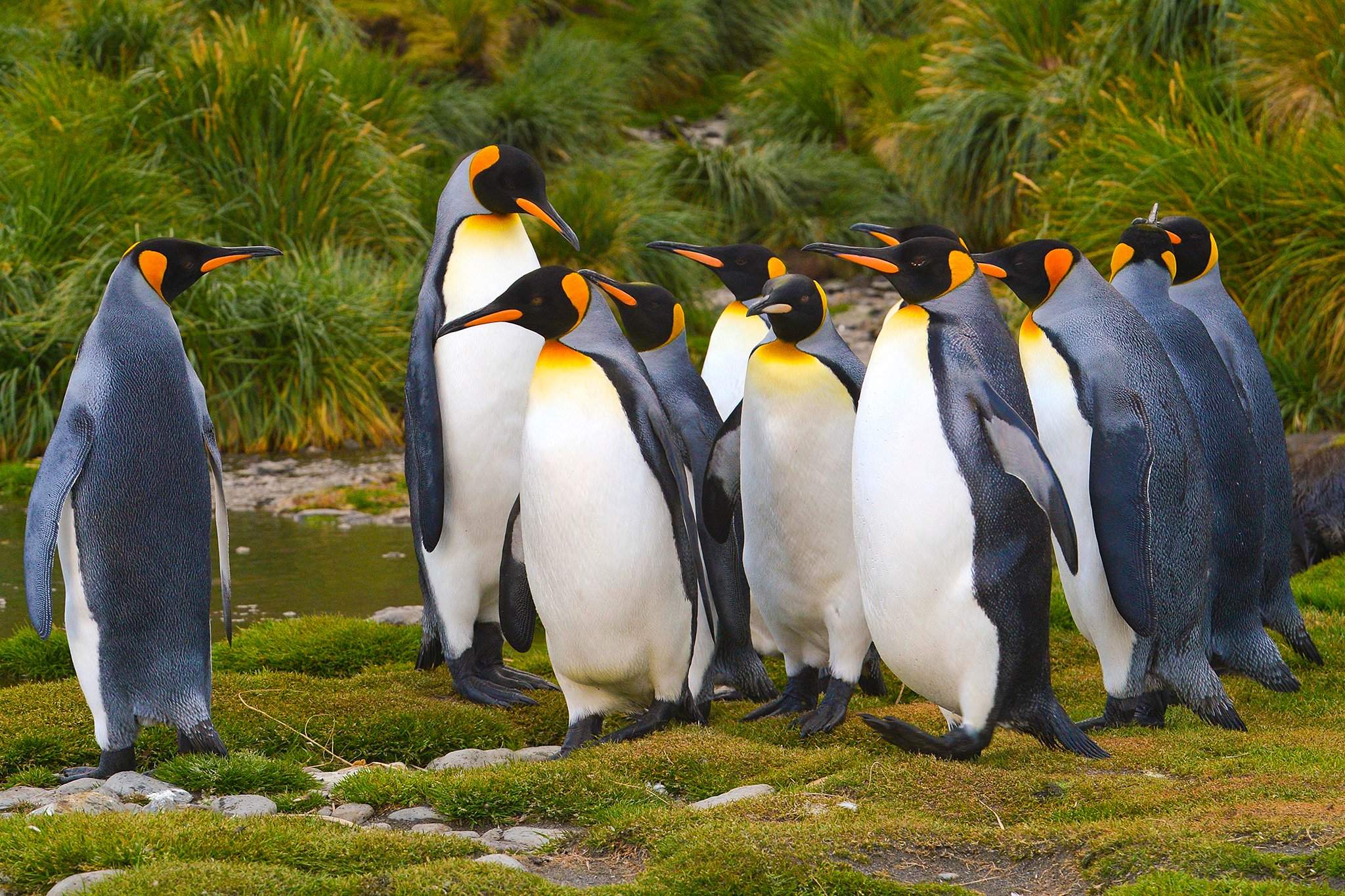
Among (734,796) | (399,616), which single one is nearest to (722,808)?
(734,796)

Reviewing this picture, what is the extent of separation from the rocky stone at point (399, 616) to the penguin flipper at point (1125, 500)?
123 inches

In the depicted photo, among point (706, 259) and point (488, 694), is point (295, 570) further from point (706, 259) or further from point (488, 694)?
point (706, 259)

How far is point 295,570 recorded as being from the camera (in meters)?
7.49

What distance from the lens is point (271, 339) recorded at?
10.6 metres

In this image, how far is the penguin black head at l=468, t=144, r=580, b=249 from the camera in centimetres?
534

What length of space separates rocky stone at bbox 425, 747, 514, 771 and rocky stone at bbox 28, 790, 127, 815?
0.92 metres

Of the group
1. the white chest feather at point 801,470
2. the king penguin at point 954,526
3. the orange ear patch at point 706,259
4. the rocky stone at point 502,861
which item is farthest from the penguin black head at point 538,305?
the rocky stone at point 502,861

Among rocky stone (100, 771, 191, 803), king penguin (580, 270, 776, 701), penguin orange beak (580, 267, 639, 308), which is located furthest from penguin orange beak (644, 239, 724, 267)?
rocky stone (100, 771, 191, 803)

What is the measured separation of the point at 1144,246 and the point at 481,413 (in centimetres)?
245

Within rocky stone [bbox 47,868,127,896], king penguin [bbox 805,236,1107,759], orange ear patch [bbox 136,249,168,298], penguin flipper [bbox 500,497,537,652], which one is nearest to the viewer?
rocky stone [bbox 47,868,127,896]

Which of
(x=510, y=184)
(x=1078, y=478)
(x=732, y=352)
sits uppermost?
(x=510, y=184)

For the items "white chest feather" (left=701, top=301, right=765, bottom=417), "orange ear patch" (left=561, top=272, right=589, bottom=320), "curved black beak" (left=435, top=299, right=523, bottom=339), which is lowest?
"white chest feather" (left=701, top=301, right=765, bottom=417)

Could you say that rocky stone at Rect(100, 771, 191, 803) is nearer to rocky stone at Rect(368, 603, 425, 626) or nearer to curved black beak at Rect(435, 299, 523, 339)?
curved black beak at Rect(435, 299, 523, 339)

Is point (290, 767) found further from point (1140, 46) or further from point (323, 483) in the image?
point (1140, 46)
